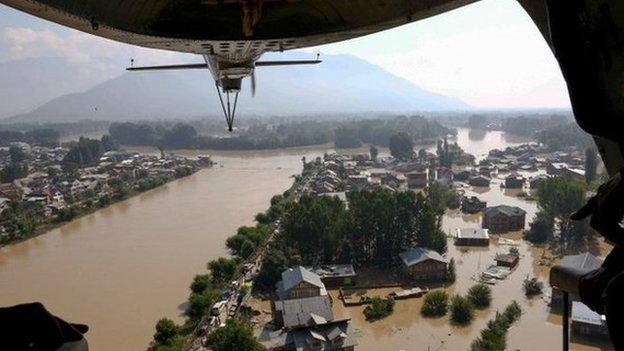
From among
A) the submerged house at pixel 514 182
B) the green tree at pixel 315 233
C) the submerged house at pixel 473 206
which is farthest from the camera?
the submerged house at pixel 514 182

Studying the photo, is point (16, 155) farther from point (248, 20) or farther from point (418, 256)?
point (248, 20)

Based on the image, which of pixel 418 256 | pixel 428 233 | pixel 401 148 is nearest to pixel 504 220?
pixel 428 233

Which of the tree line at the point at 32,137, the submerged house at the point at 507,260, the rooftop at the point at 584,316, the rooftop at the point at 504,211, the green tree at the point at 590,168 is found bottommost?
the submerged house at the point at 507,260

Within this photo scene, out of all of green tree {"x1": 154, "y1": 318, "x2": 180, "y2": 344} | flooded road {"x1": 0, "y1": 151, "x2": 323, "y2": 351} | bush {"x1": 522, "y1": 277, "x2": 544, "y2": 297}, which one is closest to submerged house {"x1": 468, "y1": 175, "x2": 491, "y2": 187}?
flooded road {"x1": 0, "y1": 151, "x2": 323, "y2": 351}

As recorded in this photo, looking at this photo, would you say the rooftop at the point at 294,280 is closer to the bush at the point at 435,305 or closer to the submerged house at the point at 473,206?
the bush at the point at 435,305

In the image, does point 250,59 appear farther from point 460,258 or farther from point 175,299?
point 460,258

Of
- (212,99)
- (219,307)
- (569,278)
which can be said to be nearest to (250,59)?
(569,278)

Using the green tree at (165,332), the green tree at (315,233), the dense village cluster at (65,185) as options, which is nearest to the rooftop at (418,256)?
the green tree at (315,233)

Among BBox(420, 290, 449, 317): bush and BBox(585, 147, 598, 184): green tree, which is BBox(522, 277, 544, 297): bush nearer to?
BBox(420, 290, 449, 317): bush
